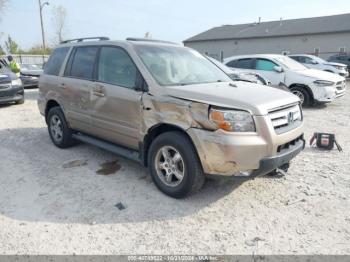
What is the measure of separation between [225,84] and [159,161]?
134 cm

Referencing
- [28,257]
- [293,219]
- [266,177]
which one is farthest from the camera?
[266,177]

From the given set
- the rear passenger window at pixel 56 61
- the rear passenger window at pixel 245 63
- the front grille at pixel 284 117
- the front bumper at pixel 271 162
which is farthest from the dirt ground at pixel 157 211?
the rear passenger window at pixel 245 63

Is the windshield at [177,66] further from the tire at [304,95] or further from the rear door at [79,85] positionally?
the tire at [304,95]

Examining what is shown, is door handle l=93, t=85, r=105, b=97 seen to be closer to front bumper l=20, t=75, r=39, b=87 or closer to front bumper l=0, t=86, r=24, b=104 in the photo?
front bumper l=0, t=86, r=24, b=104

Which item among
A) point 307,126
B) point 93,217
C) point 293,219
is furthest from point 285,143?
point 307,126

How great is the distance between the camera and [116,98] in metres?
4.20

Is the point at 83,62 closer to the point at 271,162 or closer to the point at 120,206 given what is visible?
the point at 120,206

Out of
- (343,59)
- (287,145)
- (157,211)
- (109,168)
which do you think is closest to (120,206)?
(157,211)

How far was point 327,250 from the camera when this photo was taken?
283 centimetres

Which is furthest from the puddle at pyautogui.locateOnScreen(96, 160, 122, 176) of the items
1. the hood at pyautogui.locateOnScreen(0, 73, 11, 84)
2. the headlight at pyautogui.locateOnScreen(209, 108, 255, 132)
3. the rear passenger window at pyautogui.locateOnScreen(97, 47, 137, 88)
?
the hood at pyautogui.locateOnScreen(0, 73, 11, 84)

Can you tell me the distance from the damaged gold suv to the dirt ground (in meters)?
0.39

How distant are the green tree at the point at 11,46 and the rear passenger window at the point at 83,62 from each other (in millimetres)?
39969

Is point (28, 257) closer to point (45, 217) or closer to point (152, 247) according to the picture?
point (45, 217)

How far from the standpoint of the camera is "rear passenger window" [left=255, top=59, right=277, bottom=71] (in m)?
10.7
